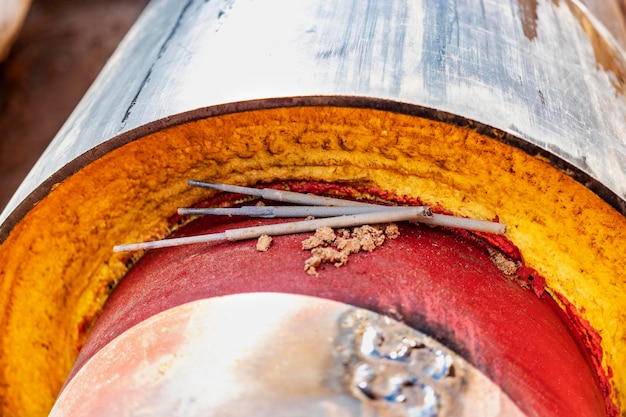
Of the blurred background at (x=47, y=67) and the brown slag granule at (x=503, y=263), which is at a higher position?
the brown slag granule at (x=503, y=263)

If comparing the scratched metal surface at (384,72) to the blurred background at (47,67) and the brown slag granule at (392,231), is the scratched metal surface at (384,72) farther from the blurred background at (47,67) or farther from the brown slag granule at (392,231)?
the blurred background at (47,67)

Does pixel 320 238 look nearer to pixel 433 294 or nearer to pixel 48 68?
pixel 433 294

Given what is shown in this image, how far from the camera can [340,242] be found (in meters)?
1.03

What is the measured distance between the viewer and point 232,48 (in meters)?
1.11

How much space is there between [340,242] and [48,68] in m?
2.72

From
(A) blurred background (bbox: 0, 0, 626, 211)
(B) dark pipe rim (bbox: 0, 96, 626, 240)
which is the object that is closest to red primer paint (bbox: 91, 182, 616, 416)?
(B) dark pipe rim (bbox: 0, 96, 626, 240)

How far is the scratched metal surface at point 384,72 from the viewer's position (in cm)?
100

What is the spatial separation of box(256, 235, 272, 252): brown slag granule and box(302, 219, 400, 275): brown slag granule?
59mm

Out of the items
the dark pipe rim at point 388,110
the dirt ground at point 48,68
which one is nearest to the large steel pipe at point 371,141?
the dark pipe rim at point 388,110

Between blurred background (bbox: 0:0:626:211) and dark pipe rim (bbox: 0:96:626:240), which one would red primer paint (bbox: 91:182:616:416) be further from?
blurred background (bbox: 0:0:626:211)

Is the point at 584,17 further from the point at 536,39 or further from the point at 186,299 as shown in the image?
the point at 186,299

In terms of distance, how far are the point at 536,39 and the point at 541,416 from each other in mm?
675

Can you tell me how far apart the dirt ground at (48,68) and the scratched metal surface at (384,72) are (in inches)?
78.3

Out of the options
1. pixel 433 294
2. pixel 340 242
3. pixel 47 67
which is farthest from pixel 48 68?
pixel 433 294
